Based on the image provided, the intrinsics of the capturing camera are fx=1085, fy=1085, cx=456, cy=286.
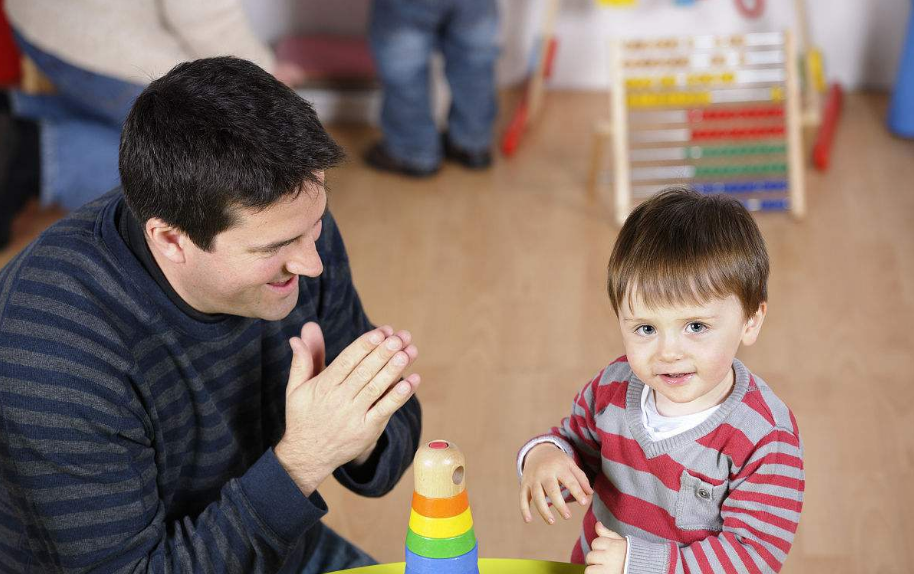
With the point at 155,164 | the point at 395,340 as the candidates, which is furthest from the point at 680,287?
the point at 155,164

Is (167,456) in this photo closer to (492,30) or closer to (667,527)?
(667,527)

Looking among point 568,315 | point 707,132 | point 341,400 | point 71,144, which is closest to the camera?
point 341,400

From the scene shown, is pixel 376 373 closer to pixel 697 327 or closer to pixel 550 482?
pixel 550 482

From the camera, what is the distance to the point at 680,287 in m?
1.12

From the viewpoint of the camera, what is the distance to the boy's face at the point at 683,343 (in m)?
1.13

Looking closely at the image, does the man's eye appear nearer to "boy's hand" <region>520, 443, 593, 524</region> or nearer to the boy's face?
the boy's face

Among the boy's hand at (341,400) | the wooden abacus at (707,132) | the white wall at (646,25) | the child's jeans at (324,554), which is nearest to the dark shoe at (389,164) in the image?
the wooden abacus at (707,132)

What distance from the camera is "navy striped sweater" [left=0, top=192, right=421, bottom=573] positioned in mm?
1161

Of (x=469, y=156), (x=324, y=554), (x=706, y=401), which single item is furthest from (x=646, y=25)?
(x=706, y=401)

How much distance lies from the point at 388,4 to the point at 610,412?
2.37 metres

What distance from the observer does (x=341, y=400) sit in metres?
1.18

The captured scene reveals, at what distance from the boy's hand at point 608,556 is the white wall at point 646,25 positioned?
3.21 meters

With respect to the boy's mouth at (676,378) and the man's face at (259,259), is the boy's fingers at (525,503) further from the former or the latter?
the man's face at (259,259)

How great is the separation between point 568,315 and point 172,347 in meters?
1.70
